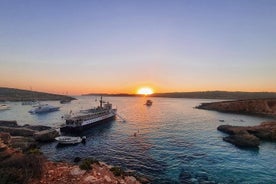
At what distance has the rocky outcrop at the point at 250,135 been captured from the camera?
56219mm

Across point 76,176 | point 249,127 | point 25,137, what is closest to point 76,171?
point 76,176

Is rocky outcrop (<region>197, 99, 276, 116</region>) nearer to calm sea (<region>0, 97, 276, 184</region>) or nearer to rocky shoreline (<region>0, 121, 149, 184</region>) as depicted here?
calm sea (<region>0, 97, 276, 184</region>)

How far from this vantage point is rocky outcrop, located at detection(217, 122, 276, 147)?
5622 cm

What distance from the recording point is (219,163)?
4162 centimetres

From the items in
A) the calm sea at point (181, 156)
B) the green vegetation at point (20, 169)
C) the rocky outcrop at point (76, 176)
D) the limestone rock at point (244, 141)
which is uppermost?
the green vegetation at point (20, 169)

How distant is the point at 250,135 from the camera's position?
60.3m

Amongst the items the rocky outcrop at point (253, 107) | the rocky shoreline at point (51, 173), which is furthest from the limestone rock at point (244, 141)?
the rocky outcrop at point (253, 107)

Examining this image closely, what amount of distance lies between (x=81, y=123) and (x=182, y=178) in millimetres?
47095

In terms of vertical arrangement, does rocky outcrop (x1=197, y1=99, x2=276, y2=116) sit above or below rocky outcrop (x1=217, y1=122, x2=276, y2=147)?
above

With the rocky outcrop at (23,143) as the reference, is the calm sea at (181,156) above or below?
below

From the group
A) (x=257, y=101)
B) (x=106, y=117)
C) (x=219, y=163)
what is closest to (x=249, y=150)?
(x=219, y=163)

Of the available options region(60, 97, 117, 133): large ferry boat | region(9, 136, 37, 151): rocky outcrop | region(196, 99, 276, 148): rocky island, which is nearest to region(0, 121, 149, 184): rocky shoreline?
region(9, 136, 37, 151): rocky outcrop

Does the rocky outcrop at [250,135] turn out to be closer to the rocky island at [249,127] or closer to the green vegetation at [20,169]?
the rocky island at [249,127]

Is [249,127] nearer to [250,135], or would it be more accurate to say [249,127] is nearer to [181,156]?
[250,135]
